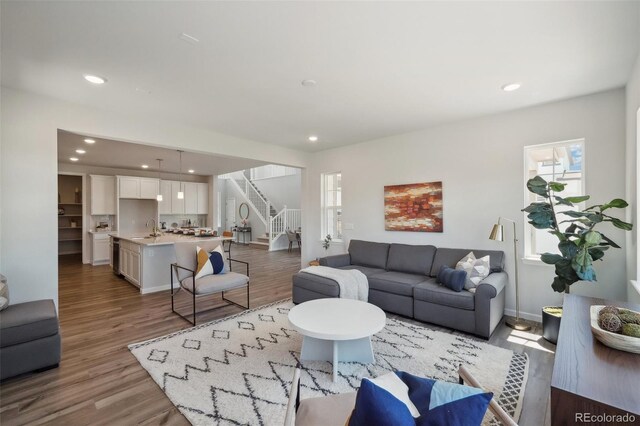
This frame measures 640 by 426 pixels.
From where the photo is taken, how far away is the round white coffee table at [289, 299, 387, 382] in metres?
2.26

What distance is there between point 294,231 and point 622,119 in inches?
340

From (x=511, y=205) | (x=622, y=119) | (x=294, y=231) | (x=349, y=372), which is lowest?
(x=349, y=372)

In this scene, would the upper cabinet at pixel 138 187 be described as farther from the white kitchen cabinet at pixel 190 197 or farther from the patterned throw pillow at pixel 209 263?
the patterned throw pillow at pixel 209 263

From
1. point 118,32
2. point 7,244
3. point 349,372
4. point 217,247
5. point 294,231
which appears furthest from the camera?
point 294,231

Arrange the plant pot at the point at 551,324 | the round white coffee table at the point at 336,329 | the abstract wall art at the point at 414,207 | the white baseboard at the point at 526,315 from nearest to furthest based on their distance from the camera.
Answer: the round white coffee table at the point at 336,329
the plant pot at the point at 551,324
the white baseboard at the point at 526,315
the abstract wall art at the point at 414,207

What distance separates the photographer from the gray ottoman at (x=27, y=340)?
2305mm

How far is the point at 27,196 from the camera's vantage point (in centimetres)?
301

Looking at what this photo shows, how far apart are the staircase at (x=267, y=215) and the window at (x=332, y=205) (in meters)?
4.46

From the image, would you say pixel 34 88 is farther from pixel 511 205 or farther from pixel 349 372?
pixel 511 205

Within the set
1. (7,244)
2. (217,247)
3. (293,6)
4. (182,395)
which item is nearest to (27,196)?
(7,244)

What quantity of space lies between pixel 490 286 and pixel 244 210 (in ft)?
35.1

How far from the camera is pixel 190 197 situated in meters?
9.09

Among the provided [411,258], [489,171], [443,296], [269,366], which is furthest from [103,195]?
[489,171]

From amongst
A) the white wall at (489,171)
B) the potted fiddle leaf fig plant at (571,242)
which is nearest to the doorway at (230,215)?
the white wall at (489,171)
